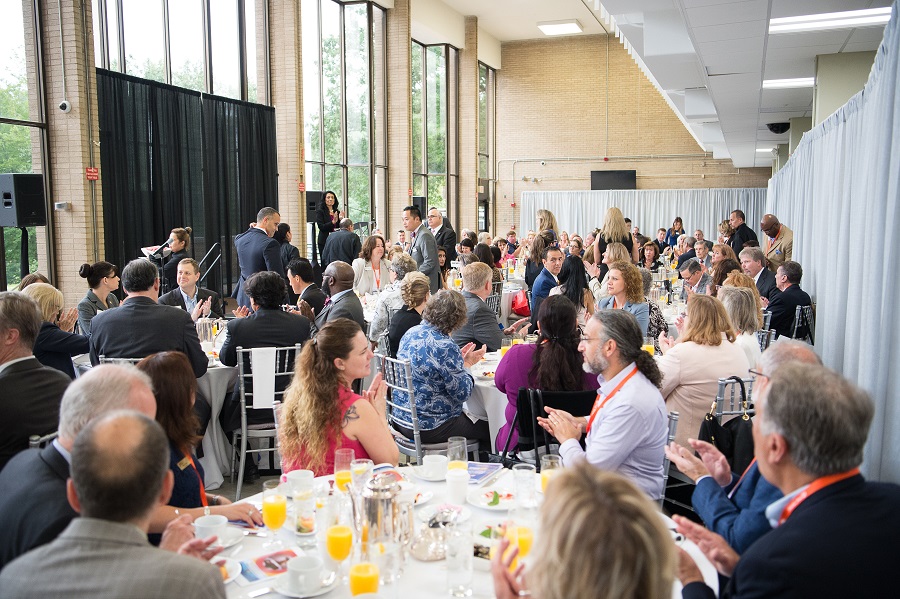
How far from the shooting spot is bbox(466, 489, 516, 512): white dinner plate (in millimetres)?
2529

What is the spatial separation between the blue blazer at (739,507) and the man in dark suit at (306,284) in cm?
443

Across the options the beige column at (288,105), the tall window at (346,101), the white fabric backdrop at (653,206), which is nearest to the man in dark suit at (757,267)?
the beige column at (288,105)

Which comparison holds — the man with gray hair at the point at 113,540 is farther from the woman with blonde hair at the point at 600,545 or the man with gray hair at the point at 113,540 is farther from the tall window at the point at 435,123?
the tall window at the point at 435,123

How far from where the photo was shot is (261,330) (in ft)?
16.4

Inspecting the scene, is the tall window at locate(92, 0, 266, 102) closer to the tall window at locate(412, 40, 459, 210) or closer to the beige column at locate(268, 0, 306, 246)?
the beige column at locate(268, 0, 306, 246)

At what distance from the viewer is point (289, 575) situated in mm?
2004

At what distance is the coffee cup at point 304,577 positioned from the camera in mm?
1990

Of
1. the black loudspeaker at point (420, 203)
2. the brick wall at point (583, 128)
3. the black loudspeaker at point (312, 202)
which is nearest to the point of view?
the black loudspeaker at point (312, 202)

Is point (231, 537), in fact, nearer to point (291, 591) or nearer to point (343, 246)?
point (291, 591)

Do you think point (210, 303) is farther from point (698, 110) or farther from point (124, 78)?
point (698, 110)

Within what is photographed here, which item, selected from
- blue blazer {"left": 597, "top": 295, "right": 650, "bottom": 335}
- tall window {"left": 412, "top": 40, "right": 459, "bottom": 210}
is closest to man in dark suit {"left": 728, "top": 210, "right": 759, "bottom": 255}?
blue blazer {"left": 597, "top": 295, "right": 650, "bottom": 335}

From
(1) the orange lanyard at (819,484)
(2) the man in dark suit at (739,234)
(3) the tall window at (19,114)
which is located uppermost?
(3) the tall window at (19,114)

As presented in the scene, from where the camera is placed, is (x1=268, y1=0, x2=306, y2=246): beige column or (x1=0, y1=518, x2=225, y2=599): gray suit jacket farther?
(x1=268, y1=0, x2=306, y2=246): beige column

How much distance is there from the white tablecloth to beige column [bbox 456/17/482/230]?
15.5 meters
